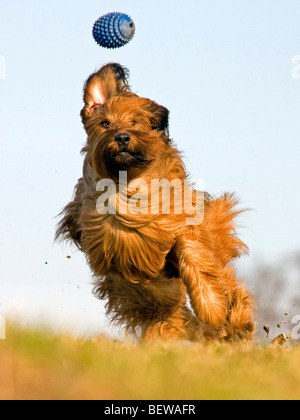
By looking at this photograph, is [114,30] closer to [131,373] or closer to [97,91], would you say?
[97,91]

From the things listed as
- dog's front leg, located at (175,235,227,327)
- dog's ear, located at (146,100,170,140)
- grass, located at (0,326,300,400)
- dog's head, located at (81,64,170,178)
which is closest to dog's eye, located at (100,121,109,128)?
dog's head, located at (81,64,170,178)

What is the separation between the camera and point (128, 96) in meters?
5.18

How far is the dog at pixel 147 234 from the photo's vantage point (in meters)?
4.89

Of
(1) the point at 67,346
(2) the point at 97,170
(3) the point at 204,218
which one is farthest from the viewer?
(3) the point at 204,218

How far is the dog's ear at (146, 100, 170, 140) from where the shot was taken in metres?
5.15

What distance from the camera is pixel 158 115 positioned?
5.16 metres

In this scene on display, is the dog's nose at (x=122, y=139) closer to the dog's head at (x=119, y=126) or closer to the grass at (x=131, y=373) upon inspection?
the dog's head at (x=119, y=126)

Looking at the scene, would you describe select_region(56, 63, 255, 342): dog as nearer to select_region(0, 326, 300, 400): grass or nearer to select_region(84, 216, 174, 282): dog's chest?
select_region(84, 216, 174, 282): dog's chest

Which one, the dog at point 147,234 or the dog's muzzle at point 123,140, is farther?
the dog at point 147,234

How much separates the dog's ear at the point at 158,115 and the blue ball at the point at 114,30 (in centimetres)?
47

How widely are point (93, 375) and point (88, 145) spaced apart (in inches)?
88.5

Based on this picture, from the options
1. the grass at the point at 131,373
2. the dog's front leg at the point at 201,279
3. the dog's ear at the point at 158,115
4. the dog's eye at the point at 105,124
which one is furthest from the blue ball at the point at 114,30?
the grass at the point at 131,373
